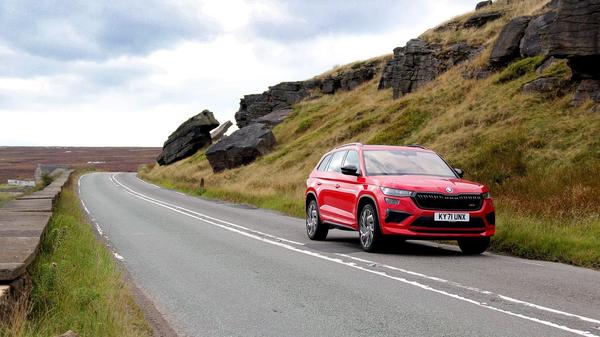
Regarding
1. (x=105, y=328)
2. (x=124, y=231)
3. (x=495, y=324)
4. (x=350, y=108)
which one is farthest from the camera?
(x=350, y=108)

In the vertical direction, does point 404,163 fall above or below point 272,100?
below

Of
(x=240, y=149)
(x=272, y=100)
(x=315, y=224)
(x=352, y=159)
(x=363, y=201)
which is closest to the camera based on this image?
(x=363, y=201)

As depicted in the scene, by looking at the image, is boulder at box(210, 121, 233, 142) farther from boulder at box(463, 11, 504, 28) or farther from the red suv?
the red suv

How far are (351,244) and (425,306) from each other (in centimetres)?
584

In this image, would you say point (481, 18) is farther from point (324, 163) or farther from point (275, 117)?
point (324, 163)

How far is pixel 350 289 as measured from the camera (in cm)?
729

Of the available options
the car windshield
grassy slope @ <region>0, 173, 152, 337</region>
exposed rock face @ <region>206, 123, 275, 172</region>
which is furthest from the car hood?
exposed rock face @ <region>206, 123, 275, 172</region>

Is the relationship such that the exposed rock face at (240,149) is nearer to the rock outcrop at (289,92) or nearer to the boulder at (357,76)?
the rock outcrop at (289,92)

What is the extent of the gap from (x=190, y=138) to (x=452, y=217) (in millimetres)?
55324

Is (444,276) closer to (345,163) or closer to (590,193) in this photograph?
(345,163)

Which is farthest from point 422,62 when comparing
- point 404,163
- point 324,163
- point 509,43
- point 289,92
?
point 404,163

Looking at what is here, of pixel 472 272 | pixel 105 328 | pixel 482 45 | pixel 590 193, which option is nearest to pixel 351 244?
pixel 472 272

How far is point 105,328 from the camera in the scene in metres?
4.61

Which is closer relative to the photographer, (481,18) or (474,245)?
(474,245)
